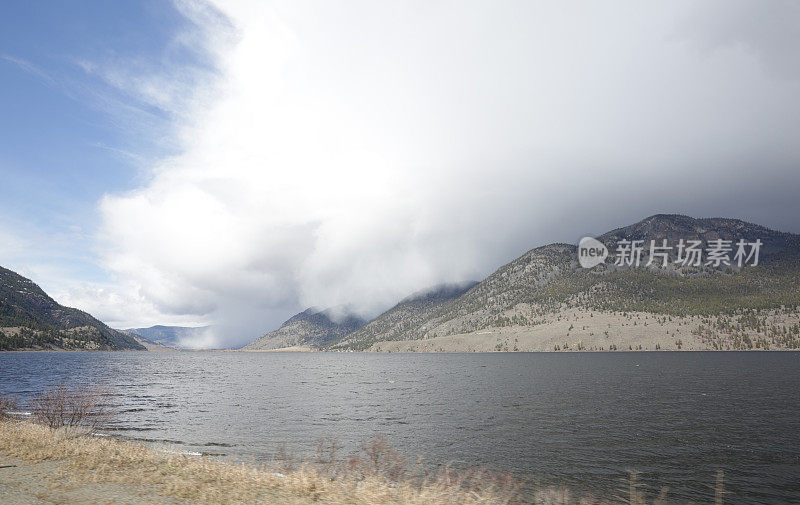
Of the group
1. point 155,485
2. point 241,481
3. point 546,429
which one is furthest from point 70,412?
point 546,429

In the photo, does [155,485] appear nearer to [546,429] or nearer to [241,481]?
[241,481]

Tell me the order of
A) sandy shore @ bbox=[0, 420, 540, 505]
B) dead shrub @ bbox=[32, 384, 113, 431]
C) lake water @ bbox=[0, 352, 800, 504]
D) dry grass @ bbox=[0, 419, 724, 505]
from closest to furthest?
sandy shore @ bbox=[0, 420, 540, 505] → dry grass @ bbox=[0, 419, 724, 505] → lake water @ bbox=[0, 352, 800, 504] → dead shrub @ bbox=[32, 384, 113, 431]

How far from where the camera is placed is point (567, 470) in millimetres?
28312

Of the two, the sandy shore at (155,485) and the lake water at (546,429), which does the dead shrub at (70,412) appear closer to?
the lake water at (546,429)

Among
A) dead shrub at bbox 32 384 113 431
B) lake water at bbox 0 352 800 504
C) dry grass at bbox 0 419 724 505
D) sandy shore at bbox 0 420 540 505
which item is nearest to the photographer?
sandy shore at bbox 0 420 540 505

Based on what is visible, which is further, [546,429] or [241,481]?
[546,429]

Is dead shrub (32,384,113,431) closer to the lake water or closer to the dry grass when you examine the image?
the lake water

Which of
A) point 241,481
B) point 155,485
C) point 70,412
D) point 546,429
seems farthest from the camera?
point 70,412

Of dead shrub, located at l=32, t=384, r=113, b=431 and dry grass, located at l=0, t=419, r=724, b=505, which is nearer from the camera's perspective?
dry grass, located at l=0, t=419, r=724, b=505

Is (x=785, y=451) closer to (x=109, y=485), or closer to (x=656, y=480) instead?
(x=656, y=480)

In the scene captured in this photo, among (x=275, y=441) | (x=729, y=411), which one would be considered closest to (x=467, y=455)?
(x=275, y=441)

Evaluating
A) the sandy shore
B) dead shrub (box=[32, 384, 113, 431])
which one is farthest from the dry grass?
dead shrub (box=[32, 384, 113, 431])

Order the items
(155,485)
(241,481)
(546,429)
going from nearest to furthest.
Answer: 1. (155,485)
2. (241,481)
3. (546,429)

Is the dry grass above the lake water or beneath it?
above
